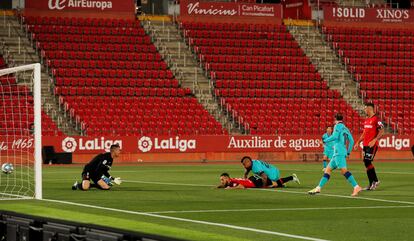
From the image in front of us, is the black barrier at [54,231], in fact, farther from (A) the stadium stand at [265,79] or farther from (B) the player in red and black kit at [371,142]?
(A) the stadium stand at [265,79]

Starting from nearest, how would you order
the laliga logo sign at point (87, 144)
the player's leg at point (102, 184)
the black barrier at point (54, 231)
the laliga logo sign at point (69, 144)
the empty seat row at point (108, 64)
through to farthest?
the black barrier at point (54, 231)
the player's leg at point (102, 184)
the laliga logo sign at point (69, 144)
the laliga logo sign at point (87, 144)
the empty seat row at point (108, 64)

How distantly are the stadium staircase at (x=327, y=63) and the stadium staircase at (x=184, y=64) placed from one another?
278 inches

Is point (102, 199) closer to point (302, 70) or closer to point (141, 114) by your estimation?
point (141, 114)

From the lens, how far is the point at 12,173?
97.3 feet

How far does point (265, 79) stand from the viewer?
51.8 m

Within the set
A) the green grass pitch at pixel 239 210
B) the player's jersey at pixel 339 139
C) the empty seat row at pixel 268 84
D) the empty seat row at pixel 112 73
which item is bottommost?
the green grass pitch at pixel 239 210

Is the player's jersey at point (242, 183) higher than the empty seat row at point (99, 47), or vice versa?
the empty seat row at point (99, 47)

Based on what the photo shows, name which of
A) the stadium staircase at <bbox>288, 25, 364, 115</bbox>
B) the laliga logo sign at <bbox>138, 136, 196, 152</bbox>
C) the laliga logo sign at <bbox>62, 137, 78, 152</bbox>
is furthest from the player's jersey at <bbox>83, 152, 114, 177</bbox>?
the stadium staircase at <bbox>288, 25, 364, 115</bbox>

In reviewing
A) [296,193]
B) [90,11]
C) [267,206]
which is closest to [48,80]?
[90,11]

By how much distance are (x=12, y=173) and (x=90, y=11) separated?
23.7m

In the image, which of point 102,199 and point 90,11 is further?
point 90,11

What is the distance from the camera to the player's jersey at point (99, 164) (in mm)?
22031

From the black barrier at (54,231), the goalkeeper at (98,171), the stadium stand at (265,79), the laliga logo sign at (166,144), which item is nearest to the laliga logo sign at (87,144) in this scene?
the laliga logo sign at (166,144)

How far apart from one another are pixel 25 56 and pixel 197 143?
9250 mm
